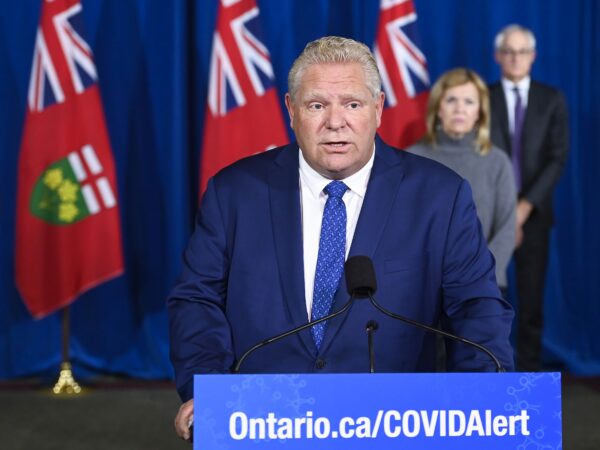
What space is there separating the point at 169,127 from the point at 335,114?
3930 millimetres

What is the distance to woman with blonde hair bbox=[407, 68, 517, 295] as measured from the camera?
462 centimetres

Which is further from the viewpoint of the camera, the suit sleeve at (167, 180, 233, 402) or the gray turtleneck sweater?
the gray turtleneck sweater

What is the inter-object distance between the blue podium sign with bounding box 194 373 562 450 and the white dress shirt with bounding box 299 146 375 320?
669mm

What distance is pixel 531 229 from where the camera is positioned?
5566mm

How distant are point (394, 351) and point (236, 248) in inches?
15.4

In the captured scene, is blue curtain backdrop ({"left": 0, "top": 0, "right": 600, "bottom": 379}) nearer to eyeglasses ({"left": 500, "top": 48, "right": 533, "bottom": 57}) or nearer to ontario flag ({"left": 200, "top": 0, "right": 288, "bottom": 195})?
ontario flag ({"left": 200, "top": 0, "right": 288, "bottom": 195})

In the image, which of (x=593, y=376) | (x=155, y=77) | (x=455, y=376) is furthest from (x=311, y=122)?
(x=593, y=376)

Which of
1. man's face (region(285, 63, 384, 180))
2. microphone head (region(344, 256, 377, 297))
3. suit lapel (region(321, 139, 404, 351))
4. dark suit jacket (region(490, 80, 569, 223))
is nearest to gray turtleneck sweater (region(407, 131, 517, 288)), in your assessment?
dark suit jacket (region(490, 80, 569, 223))

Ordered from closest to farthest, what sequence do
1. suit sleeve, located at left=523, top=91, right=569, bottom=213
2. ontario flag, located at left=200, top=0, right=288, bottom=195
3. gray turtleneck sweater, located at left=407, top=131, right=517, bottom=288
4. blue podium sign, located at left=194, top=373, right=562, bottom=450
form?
blue podium sign, located at left=194, top=373, right=562, bottom=450 → gray turtleneck sweater, located at left=407, top=131, right=517, bottom=288 → suit sleeve, located at left=523, top=91, right=569, bottom=213 → ontario flag, located at left=200, top=0, right=288, bottom=195

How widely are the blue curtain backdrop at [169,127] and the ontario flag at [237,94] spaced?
1.03 ft

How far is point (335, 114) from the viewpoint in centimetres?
214

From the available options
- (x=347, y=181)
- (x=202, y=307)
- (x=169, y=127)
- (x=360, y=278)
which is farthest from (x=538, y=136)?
(x=360, y=278)

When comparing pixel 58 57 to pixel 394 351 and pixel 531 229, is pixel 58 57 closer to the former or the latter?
pixel 531 229

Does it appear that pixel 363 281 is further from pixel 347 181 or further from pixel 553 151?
pixel 553 151
